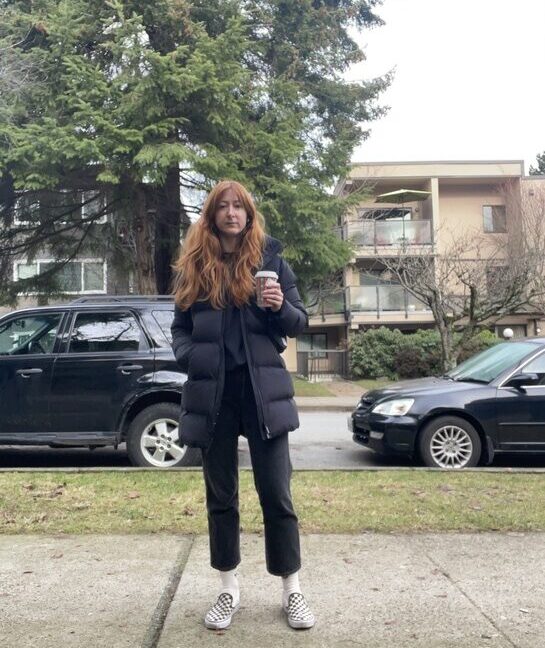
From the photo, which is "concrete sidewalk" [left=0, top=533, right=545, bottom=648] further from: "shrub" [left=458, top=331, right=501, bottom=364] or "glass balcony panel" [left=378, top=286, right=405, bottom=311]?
"glass balcony panel" [left=378, top=286, right=405, bottom=311]

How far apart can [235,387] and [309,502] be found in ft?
7.82

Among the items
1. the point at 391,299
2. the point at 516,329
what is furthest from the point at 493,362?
the point at 516,329

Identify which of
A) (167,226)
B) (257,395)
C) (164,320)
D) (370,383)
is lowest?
(370,383)

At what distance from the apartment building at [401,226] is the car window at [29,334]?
746 inches

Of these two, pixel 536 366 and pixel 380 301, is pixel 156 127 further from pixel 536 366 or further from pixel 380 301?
pixel 380 301

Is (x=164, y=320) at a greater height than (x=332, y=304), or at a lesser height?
lesser

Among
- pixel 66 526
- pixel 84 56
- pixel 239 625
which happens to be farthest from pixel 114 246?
pixel 239 625

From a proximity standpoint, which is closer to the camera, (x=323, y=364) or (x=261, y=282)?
(x=261, y=282)

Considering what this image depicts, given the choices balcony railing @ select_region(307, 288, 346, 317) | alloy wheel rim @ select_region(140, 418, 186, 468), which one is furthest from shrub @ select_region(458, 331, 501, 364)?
alloy wheel rim @ select_region(140, 418, 186, 468)

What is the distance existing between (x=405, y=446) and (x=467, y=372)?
4.53ft

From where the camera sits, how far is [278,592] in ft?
11.2

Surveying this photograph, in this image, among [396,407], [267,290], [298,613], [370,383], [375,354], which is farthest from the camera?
[375,354]

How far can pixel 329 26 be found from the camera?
728 inches

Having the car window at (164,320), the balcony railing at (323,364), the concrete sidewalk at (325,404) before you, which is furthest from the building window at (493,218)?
the car window at (164,320)
